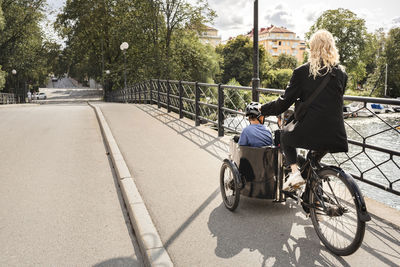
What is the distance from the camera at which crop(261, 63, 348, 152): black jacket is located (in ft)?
10.5

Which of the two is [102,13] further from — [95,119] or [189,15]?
[95,119]

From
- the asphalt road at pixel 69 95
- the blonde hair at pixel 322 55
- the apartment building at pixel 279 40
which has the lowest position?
the asphalt road at pixel 69 95

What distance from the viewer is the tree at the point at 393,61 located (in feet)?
201

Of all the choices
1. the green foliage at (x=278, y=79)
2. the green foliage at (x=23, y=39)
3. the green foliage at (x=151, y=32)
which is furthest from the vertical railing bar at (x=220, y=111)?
the green foliage at (x=278, y=79)

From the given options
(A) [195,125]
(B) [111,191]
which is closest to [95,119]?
(A) [195,125]

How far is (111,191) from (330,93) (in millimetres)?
3243

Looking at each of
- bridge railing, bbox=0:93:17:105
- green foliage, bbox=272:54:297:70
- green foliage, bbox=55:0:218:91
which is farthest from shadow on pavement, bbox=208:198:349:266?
green foliage, bbox=272:54:297:70

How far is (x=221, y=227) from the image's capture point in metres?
3.79

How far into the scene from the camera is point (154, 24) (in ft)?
115

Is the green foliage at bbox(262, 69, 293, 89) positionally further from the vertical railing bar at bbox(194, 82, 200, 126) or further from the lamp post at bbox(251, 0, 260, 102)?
the lamp post at bbox(251, 0, 260, 102)

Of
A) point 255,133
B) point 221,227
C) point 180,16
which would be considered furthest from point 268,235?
point 180,16

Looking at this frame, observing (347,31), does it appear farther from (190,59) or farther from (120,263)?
(120,263)

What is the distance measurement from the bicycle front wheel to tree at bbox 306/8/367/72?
6350 cm

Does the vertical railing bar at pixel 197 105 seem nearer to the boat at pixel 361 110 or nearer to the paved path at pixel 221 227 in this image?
the paved path at pixel 221 227
